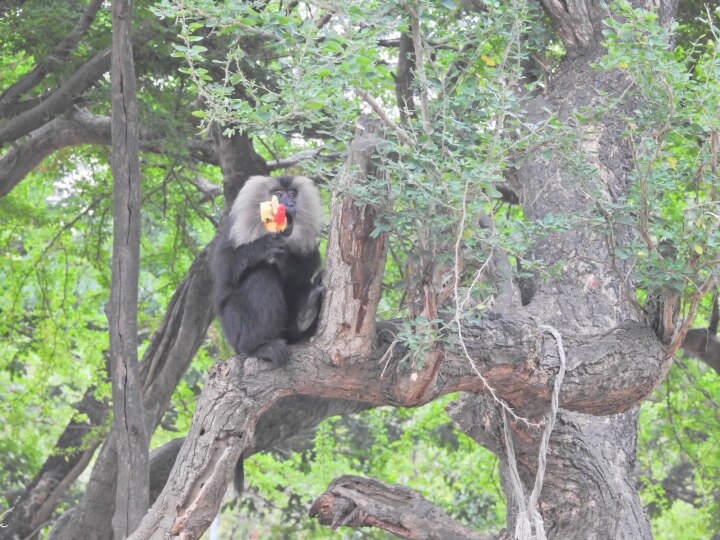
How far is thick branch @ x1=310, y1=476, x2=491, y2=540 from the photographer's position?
411 centimetres

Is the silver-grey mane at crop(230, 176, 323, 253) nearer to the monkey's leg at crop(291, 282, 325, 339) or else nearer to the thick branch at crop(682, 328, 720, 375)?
the monkey's leg at crop(291, 282, 325, 339)

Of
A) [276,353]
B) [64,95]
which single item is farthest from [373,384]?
[64,95]

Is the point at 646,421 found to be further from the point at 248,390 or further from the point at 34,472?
the point at 248,390

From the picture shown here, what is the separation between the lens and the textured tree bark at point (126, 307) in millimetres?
4582

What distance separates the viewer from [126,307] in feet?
15.3

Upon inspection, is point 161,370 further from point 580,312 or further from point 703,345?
point 703,345

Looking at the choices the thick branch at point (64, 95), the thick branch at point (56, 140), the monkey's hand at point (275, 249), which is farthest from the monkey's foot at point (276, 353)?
the thick branch at point (56, 140)

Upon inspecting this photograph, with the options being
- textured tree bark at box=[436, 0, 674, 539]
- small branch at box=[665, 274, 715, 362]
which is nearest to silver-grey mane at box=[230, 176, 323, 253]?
textured tree bark at box=[436, 0, 674, 539]

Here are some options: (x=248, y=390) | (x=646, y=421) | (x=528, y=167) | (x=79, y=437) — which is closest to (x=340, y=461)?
Result: (x=79, y=437)

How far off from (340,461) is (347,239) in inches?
248

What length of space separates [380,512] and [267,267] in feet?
4.11

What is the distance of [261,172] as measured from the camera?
6.07 meters

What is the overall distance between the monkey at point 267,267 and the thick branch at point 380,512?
832 mm

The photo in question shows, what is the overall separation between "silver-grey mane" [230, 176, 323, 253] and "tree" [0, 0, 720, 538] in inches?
22.5
